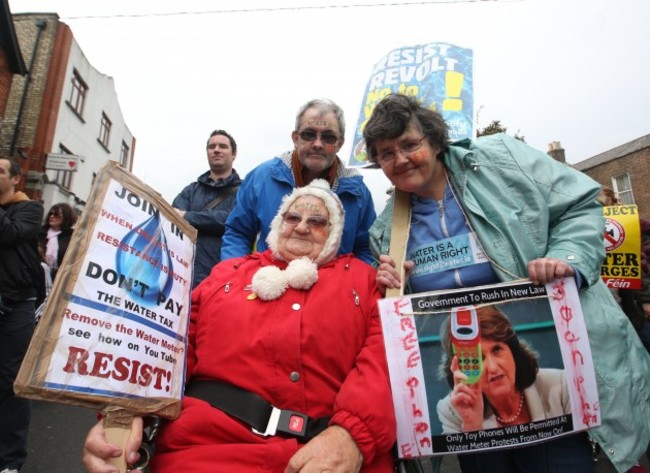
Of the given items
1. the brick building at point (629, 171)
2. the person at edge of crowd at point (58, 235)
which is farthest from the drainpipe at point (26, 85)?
the brick building at point (629, 171)

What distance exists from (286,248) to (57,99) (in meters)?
15.2

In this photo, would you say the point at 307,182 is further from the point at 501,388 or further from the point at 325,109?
the point at 501,388

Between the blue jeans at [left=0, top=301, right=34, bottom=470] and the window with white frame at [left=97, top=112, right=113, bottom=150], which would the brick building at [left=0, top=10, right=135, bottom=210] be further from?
the blue jeans at [left=0, top=301, right=34, bottom=470]

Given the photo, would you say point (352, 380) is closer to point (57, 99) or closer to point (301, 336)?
point (301, 336)

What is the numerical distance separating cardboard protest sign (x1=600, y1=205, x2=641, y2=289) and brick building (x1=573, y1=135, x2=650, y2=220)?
15.9 meters

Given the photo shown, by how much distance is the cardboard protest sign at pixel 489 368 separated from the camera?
1336 mm

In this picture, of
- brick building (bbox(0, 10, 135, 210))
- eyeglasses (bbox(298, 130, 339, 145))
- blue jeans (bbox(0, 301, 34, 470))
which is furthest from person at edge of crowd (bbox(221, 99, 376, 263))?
brick building (bbox(0, 10, 135, 210))

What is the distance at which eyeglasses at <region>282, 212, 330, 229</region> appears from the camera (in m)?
2.02

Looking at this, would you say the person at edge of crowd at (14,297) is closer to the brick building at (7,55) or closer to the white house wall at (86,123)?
the white house wall at (86,123)

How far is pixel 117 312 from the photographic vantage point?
1.24 m

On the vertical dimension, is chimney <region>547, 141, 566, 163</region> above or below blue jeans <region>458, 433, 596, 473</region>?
above

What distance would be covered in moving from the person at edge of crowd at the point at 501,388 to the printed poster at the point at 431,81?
6.67 ft

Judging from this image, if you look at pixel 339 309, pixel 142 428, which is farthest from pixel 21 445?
pixel 339 309

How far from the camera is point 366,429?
1381 mm
